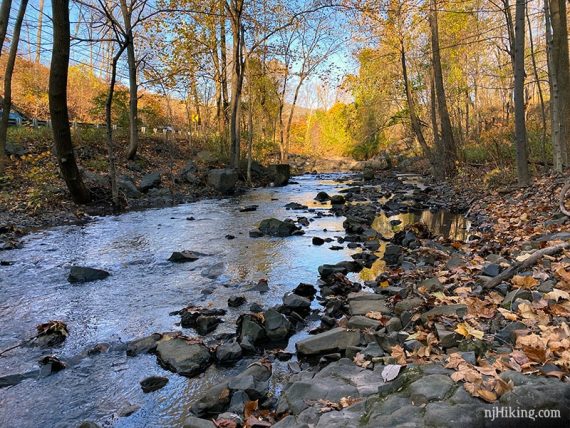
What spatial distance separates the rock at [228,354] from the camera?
4320 millimetres

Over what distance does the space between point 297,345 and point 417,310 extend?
4.36 feet

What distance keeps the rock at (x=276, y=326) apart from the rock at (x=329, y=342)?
1.49 feet

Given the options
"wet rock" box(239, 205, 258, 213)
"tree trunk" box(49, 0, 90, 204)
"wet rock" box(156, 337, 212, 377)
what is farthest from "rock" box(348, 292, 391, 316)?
"tree trunk" box(49, 0, 90, 204)

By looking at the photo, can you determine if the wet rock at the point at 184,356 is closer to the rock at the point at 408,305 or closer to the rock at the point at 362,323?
the rock at the point at 362,323

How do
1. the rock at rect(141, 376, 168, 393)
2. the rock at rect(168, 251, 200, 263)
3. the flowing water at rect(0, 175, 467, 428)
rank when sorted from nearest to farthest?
the flowing water at rect(0, 175, 467, 428) < the rock at rect(141, 376, 168, 393) < the rock at rect(168, 251, 200, 263)

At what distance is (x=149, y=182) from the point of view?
55.8ft

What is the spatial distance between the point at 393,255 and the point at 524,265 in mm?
3006

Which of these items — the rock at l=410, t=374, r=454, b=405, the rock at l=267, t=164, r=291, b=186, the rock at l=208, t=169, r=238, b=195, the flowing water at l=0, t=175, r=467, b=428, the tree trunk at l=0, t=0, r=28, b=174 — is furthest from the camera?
the rock at l=267, t=164, r=291, b=186

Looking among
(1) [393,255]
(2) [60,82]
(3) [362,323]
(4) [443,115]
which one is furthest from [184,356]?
(4) [443,115]

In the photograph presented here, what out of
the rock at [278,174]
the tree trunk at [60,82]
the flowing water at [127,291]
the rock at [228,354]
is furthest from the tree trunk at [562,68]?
the rock at [278,174]

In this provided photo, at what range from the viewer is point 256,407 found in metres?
3.34

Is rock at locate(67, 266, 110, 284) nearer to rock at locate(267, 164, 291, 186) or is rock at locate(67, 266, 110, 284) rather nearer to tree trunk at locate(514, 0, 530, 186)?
tree trunk at locate(514, 0, 530, 186)

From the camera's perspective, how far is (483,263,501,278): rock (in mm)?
5208

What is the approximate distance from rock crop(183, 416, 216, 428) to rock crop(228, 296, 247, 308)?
2.66m
